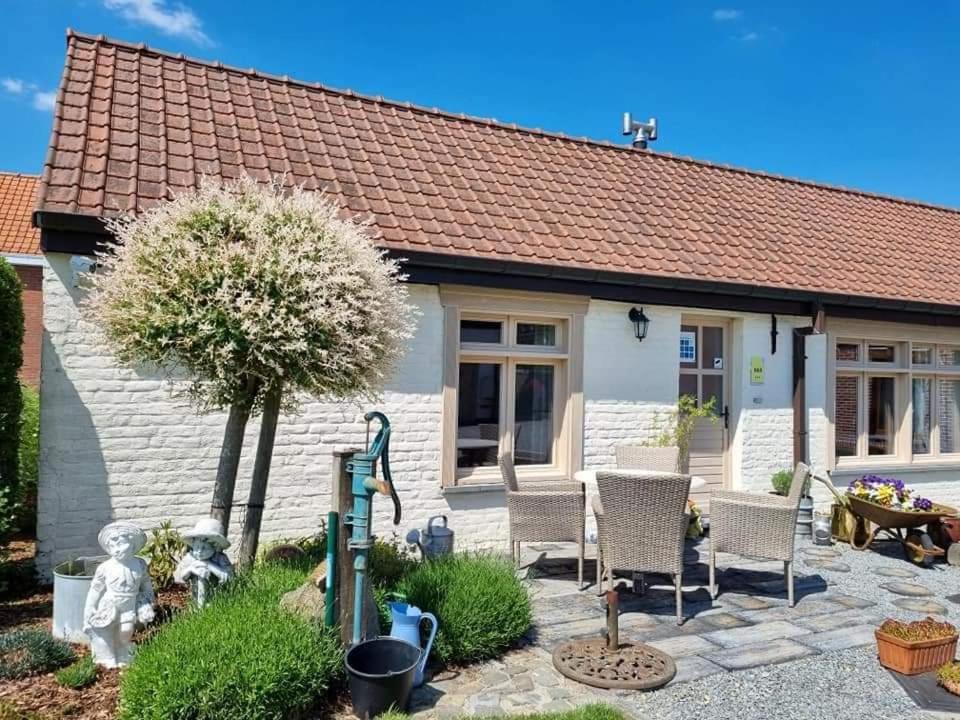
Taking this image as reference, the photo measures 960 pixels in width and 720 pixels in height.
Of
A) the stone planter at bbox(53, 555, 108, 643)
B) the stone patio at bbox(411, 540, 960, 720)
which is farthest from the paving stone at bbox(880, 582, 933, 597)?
the stone planter at bbox(53, 555, 108, 643)

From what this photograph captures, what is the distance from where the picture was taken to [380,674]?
11.3 ft

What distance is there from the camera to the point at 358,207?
670 cm

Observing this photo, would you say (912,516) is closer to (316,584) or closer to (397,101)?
(316,584)

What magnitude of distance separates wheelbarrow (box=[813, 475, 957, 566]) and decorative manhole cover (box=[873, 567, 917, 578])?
382mm

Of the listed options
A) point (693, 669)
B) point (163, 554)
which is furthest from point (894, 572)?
point (163, 554)

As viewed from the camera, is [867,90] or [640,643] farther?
[867,90]

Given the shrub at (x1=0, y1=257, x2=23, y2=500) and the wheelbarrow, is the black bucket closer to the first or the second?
the shrub at (x1=0, y1=257, x2=23, y2=500)

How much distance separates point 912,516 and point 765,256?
3.48 metres

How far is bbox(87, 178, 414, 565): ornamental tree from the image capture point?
3.72 metres

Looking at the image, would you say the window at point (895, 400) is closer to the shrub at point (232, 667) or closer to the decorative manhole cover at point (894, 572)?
the decorative manhole cover at point (894, 572)

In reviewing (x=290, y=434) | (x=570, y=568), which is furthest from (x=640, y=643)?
(x=290, y=434)

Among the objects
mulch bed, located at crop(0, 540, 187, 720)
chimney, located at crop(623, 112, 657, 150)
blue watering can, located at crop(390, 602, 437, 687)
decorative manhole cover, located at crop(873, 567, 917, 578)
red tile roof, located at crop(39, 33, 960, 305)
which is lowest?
decorative manhole cover, located at crop(873, 567, 917, 578)

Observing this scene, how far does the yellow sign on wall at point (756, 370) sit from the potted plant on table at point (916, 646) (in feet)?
13.9

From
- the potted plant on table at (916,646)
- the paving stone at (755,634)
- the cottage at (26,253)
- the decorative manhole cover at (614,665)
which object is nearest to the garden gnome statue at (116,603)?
the decorative manhole cover at (614,665)
